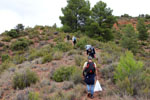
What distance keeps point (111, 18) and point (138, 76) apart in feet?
64.2

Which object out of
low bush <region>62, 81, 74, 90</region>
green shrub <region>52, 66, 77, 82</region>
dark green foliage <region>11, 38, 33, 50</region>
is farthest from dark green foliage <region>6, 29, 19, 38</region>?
low bush <region>62, 81, 74, 90</region>

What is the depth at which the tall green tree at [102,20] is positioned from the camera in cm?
2330

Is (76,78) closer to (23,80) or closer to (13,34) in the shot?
(23,80)

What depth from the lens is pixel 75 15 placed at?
86.9 feet

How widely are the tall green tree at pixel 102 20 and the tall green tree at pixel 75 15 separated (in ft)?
7.16

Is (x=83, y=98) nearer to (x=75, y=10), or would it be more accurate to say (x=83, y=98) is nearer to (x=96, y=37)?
(x=96, y=37)

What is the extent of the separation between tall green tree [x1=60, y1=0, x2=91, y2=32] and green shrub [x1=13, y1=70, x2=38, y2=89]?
19.7 metres

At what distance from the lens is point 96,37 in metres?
23.3

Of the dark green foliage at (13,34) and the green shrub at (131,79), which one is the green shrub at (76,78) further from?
the dark green foliage at (13,34)

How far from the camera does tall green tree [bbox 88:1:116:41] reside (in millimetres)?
23297

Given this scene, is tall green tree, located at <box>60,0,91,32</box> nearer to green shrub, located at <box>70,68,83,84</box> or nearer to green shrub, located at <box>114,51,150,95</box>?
green shrub, located at <box>70,68,83,84</box>

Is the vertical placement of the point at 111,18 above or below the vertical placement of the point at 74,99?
above

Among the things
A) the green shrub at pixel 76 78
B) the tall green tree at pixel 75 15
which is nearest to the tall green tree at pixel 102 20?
the tall green tree at pixel 75 15

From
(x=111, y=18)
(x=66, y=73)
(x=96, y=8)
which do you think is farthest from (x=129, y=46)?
(x=66, y=73)
